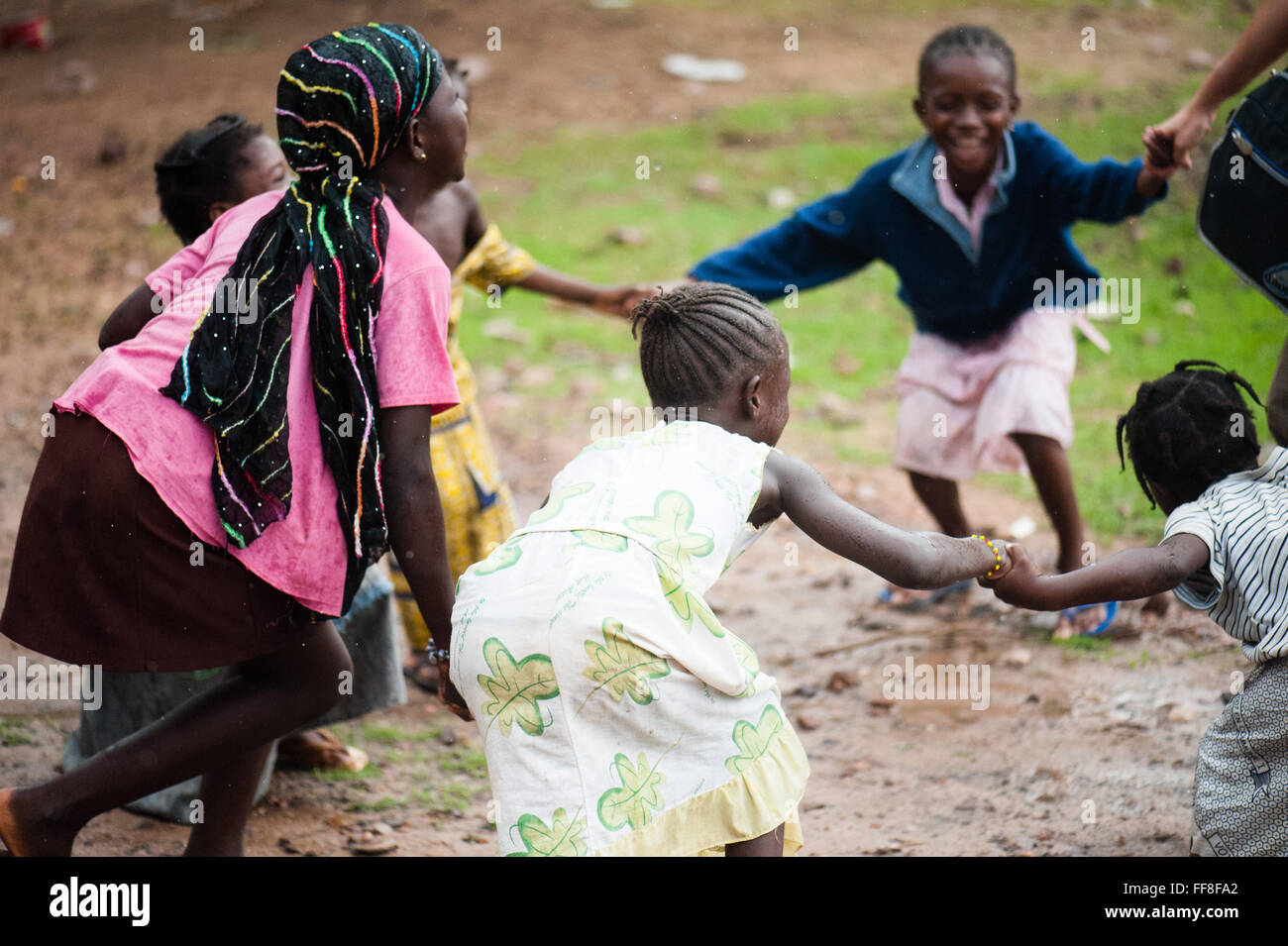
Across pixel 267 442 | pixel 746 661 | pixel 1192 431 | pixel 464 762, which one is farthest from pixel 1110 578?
pixel 464 762

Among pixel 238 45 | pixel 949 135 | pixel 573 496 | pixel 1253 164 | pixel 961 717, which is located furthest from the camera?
pixel 238 45

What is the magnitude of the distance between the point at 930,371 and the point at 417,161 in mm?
2175

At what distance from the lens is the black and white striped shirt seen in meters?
2.48

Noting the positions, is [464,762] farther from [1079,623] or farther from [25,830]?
[1079,623]

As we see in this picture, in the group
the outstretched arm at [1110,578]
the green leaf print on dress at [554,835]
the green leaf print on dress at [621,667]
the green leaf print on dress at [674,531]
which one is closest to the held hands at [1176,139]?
the outstretched arm at [1110,578]

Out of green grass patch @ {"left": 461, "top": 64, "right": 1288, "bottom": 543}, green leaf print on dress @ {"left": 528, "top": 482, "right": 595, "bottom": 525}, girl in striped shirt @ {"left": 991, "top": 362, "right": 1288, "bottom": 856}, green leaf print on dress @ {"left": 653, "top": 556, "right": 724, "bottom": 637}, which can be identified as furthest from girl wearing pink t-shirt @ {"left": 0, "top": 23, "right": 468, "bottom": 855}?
green grass patch @ {"left": 461, "top": 64, "right": 1288, "bottom": 543}

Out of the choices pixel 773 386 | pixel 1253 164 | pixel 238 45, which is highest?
pixel 238 45

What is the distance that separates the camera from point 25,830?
7.97 feet

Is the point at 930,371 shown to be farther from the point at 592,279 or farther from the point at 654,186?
the point at 654,186

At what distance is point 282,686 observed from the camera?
8.41 feet

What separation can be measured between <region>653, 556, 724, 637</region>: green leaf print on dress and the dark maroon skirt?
77 centimetres

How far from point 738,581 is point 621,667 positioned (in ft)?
8.28

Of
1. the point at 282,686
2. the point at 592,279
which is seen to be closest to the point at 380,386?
the point at 282,686

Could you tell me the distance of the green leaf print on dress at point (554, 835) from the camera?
2.08 meters
